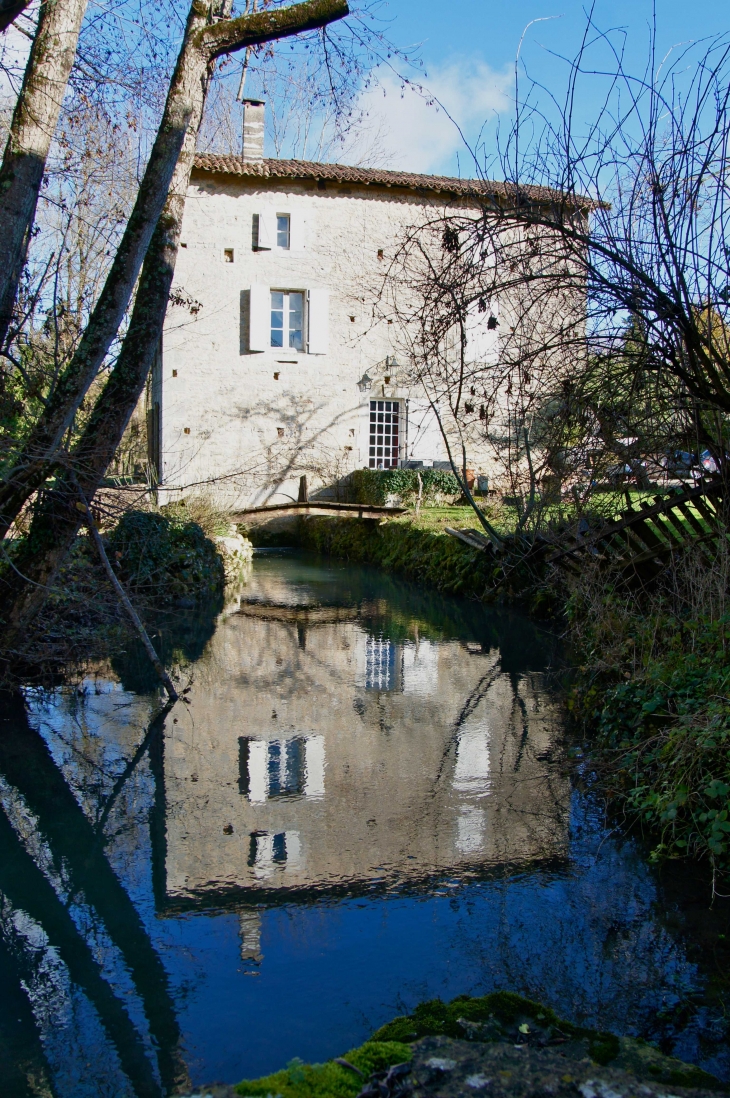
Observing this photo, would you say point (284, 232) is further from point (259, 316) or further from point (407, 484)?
point (407, 484)

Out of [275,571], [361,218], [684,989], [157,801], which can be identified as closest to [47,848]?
[157,801]

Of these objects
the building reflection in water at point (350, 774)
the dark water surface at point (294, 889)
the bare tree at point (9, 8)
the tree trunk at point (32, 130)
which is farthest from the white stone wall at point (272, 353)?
the bare tree at point (9, 8)

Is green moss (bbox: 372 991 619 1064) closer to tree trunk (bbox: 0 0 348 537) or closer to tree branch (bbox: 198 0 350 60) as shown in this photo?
tree trunk (bbox: 0 0 348 537)

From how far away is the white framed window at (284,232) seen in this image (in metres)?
21.8

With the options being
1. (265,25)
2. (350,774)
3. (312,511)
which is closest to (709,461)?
(350,774)

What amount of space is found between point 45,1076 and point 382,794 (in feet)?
9.40

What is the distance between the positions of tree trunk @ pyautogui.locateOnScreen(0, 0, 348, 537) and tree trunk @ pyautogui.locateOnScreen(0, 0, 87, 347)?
707 millimetres

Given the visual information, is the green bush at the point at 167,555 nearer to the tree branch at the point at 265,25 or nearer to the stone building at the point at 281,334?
the tree branch at the point at 265,25

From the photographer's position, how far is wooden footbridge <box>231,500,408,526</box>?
18.7 metres

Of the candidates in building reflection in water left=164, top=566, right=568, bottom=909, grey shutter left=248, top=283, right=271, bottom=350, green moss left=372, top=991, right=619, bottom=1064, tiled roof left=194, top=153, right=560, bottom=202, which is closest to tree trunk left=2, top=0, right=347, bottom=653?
building reflection in water left=164, top=566, right=568, bottom=909

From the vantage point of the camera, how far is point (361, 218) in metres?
22.2

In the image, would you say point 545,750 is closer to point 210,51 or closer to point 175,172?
point 175,172

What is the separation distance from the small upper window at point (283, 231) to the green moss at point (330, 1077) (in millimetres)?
21190

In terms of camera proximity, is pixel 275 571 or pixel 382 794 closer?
pixel 382 794
